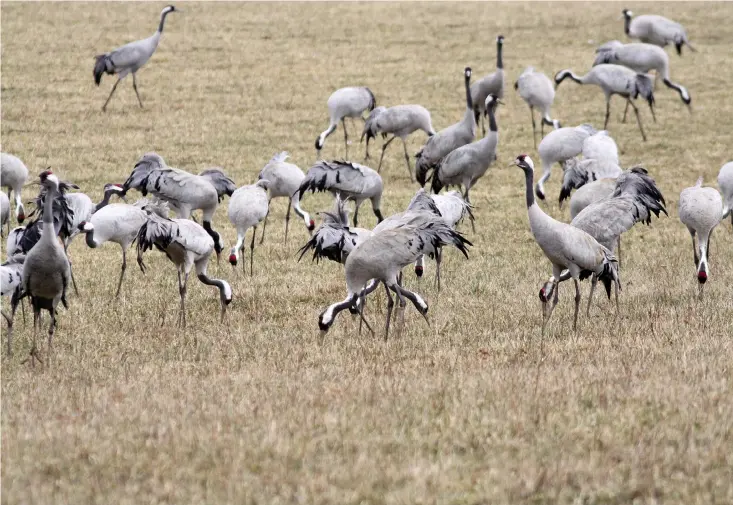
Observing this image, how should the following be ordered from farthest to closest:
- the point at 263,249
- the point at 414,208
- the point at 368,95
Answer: the point at 368,95, the point at 263,249, the point at 414,208

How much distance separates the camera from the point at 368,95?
17.1 metres

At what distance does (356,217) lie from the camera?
1306 cm

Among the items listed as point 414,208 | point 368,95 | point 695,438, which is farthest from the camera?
point 368,95

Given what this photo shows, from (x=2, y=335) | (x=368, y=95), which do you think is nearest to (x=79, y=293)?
(x=2, y=335)

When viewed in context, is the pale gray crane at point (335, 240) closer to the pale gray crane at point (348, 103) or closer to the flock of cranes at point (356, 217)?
the flock of cranes at point (356, 217)

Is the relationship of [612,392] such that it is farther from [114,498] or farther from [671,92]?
[671,92]

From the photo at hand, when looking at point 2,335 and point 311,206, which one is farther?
point 311,206

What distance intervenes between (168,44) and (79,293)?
16035 millimetres

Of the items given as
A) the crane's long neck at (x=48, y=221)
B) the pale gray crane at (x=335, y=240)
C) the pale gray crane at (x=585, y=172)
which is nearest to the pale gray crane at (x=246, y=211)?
the pale gray crane at (x=335, y=240)

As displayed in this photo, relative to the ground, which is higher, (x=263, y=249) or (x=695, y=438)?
(x=695, y=438)

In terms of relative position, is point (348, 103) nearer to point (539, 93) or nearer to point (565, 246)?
point (539, 93)

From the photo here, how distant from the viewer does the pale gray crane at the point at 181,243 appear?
8.99 metres

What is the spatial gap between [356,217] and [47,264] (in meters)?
6.26

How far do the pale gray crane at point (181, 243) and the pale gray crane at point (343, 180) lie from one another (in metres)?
2.69
